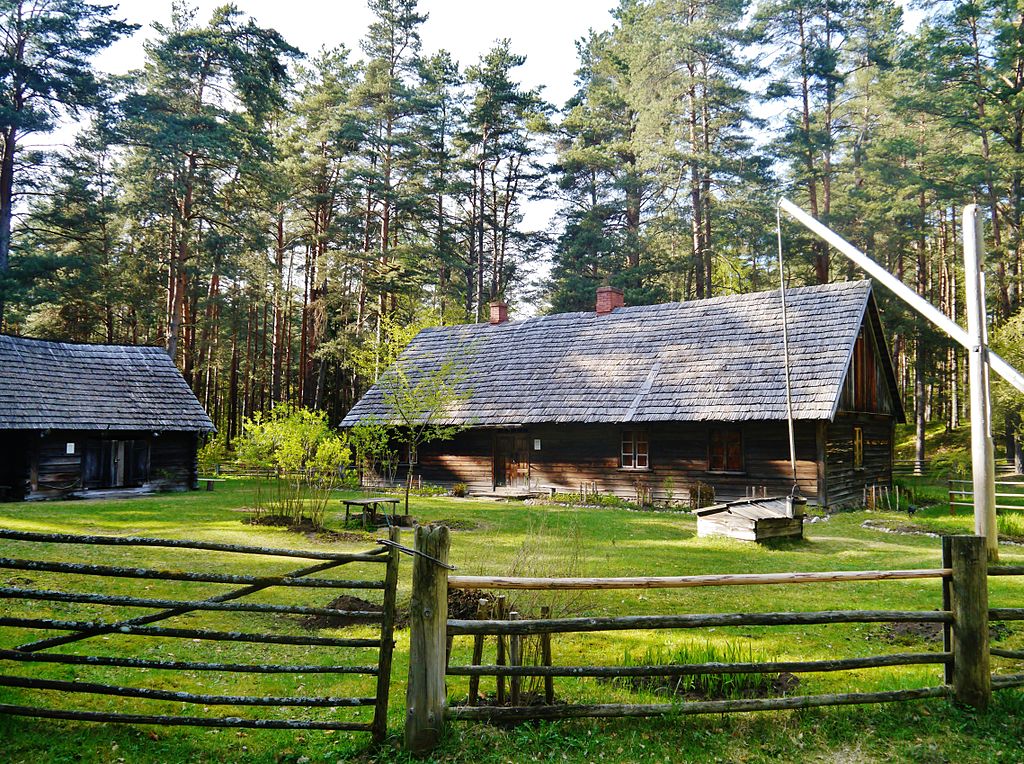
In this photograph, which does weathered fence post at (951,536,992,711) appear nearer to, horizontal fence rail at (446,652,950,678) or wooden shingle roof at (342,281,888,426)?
horizontal fence rail at (446,652,950,678)

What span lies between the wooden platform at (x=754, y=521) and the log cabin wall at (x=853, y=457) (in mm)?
5052

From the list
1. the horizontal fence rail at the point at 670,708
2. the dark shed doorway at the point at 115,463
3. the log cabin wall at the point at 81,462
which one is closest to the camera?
the horizontal fence rail at the point at 670,708

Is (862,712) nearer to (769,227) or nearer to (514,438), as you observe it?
(514,438)

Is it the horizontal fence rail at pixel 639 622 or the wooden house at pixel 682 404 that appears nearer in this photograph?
the horizontal fence rail at pixel 639 622

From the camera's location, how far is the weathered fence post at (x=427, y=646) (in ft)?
14.8

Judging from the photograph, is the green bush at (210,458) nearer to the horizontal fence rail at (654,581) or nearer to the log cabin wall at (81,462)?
the log cabin wall at (81,462)

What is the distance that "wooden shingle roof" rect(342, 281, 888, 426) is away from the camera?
19.0 m

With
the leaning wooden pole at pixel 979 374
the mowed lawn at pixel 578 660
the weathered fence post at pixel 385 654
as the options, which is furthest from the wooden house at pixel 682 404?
the weathered fence post at pixel 385 654

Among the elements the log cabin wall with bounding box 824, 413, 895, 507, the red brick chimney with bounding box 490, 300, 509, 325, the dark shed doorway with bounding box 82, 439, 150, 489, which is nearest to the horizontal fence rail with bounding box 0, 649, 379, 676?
the log cabin wall with bounding box 824, 413, 895, 507

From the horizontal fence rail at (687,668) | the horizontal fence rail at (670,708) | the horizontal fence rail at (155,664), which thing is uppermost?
the horizontal fence rail at (155,664)

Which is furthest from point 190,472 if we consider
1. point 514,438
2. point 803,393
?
point 803,393

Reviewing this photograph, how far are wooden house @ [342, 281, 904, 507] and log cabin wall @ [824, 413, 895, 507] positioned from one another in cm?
6

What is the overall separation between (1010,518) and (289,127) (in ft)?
119

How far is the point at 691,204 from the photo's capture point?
34.4 m
